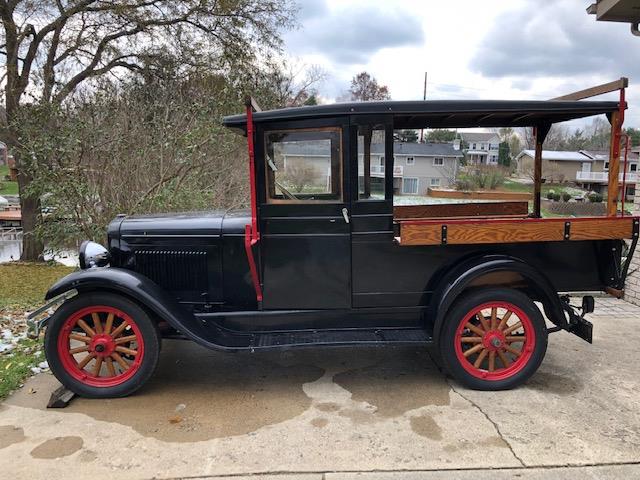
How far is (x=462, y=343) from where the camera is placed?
3586 millimetres

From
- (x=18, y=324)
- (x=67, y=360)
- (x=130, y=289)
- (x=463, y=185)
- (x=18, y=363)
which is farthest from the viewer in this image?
(x=463, y=185)

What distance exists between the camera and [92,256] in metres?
3.71

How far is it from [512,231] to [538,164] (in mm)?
1439

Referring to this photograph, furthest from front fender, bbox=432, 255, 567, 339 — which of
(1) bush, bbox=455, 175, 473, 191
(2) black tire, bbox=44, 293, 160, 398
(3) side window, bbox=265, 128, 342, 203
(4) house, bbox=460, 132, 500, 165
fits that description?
(4) house, bbox=460, 132, 500, 165

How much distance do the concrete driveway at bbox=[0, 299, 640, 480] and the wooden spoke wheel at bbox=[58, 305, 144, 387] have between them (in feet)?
0.58

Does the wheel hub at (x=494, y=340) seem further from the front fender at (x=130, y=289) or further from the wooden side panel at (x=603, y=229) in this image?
the front fender at (x=130, y=289)

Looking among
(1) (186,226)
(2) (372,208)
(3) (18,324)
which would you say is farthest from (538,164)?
(3) (18,324)

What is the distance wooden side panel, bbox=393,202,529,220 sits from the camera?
447 centimetres

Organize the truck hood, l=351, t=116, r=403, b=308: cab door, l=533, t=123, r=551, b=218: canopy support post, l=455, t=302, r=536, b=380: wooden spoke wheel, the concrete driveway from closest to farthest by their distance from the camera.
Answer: the concrete driveway < l=351, t=116, r=403, b=308: cab door < l=455, t=302, r=536, b=380: wooden spoke wheel < the truck hood < l=533, t=123, r=551, b=218: canopy support post

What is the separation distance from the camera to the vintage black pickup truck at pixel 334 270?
3.31m

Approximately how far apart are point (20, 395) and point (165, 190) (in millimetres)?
5291

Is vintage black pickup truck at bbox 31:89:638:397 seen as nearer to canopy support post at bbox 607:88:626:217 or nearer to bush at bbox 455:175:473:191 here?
canopy support post at bbox 607:88:626:217

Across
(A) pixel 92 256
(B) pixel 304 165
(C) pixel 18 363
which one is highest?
(B) pixel 304 165

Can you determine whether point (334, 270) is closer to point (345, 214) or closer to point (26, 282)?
point (345, 214)
